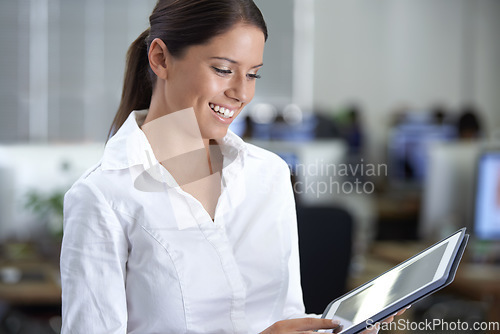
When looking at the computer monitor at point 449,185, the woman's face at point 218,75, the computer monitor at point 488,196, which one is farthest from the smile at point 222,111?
the computer monitor at point 449,185

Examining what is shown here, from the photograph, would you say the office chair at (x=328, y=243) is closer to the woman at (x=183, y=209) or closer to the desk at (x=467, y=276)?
the desk at (x=467, y=276)

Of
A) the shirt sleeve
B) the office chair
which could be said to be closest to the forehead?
the shirt sleeve

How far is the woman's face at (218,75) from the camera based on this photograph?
90 cm

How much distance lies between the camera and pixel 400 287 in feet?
2.71

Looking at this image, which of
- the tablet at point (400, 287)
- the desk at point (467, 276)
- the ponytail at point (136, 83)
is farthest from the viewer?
the desk at point (467, 276)

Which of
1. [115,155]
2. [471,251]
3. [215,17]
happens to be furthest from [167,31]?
[471,251]

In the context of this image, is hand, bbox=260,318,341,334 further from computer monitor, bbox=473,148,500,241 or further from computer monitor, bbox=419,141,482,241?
computer monitor, bbox=419,141,482,241

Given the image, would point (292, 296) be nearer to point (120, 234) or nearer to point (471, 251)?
point (120, 234)

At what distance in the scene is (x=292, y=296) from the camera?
107 centimetres

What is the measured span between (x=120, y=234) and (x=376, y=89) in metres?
7.15

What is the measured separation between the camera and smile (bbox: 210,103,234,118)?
926 millimetres

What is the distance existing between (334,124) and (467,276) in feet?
13.2

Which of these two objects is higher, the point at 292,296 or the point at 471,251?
the point at 292,296

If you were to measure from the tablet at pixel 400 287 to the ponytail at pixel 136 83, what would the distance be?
456 mm
